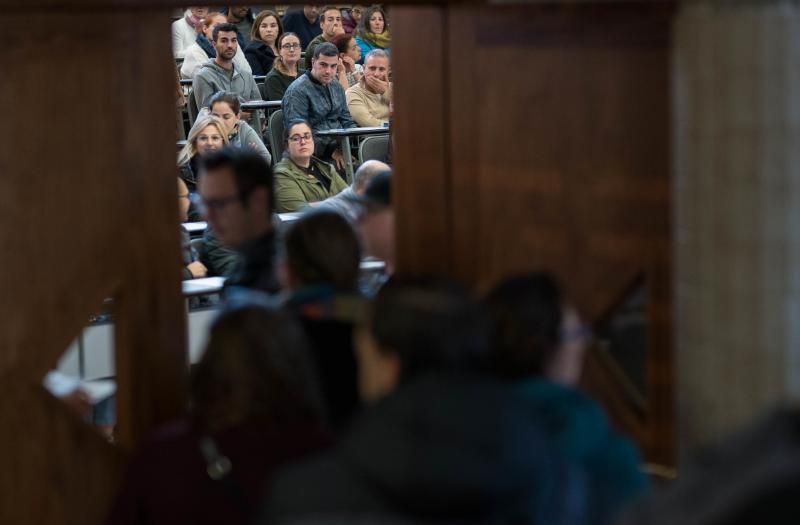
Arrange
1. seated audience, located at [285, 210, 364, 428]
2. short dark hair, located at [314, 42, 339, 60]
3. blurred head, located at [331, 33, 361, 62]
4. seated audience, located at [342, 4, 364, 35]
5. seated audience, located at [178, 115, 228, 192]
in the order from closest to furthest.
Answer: seated audience, located at [285, 210, 364, 428], seated audience, located at [178, 115, 228, 192], short dark hair, located at [314, 42, 339, 60], blurred head, located at [331, 33, 361, 62], seated audience, located at [342, 4, 364, 35]

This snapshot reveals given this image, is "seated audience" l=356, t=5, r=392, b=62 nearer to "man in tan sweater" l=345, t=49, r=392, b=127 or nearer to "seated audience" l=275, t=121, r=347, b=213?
"man in tan sweater" l=345, t=49, r=392, b=127

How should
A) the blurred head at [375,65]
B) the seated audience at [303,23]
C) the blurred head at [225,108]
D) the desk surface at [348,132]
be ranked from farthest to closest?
1. the seated audience at [303,23]
2. the blurred head at [375,65]
3. the desk surface at [348,132]
4. the blurred head at [225,108]

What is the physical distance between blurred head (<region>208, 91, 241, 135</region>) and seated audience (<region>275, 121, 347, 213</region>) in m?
0.32

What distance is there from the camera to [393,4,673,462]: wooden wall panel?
329 centimetres

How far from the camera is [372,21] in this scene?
11703 mm

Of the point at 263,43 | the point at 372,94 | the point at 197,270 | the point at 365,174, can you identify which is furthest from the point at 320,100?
the point at 365,174

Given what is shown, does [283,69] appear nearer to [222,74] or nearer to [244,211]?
[222,74]

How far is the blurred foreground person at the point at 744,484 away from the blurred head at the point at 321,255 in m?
1.58

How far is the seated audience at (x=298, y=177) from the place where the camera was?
310 inches

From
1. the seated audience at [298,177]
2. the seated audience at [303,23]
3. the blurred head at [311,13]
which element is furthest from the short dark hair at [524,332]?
the blurred head at [311,13]

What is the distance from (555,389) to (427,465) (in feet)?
1.83

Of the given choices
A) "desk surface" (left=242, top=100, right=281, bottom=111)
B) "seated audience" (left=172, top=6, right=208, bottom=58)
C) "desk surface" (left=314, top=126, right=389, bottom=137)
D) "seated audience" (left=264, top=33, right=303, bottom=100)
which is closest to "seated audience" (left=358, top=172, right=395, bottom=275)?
"desk surface" (left=314, top=126, right=389, bottom=137)

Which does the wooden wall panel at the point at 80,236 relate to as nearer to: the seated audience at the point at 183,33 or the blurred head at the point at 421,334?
the blurred head at the point at 421,334

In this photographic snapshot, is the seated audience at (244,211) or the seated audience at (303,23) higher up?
the seated audience at (303,23)
